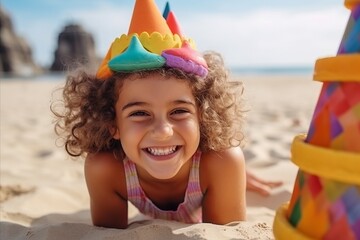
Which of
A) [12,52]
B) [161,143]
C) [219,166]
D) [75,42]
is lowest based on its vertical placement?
[12,52]

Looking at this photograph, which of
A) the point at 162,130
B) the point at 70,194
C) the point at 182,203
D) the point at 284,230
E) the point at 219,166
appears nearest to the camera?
the point at 284,230

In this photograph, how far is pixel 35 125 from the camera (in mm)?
6109

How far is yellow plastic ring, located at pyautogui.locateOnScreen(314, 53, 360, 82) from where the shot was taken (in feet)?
3.71

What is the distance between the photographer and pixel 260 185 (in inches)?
120

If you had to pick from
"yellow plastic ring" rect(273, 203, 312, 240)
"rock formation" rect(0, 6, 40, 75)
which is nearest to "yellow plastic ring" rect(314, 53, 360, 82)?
"yellow plastic ring" rect(273, 203, 312, 240)

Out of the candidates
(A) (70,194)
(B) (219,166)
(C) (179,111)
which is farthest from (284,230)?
(A) (70,194)

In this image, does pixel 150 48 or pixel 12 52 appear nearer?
pixel 150 48

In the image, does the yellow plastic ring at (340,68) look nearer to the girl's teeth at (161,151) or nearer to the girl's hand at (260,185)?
the girl's teeth at (161,151)

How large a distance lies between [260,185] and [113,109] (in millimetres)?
1155

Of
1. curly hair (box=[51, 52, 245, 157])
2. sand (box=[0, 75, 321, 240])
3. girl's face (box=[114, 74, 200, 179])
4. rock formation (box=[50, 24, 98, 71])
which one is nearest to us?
sand (box=[0, 75, 321, 240])

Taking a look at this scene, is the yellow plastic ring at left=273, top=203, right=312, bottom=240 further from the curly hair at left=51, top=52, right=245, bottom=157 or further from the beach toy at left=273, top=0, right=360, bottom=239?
the curly hair at left=51, top=52, right=245, bottom=157

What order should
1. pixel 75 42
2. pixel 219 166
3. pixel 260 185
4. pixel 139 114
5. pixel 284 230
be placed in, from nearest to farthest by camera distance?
pixel 284 230 < pixel 139 114 < pixel 219 166 < pixel 260 185 < pixel 75 42

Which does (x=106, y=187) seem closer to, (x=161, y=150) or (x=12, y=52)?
(x=161, y=150)

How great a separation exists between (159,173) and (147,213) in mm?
532
